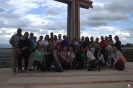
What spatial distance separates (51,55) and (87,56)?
1.74 metres

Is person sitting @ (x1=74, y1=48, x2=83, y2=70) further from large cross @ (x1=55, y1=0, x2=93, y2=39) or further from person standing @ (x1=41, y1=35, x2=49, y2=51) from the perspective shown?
large cross @ (x1=55, y1=0, x2=93, y2=39)

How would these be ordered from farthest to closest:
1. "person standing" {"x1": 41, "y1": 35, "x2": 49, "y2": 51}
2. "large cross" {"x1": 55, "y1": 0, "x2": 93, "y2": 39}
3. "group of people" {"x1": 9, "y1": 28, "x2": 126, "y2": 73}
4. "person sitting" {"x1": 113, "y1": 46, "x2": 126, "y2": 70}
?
"large cross" {"x1": 55, "y1": 0, "x2": 93, "y2": 39} < "person standing" {"x1": 41, "y1": 35, "x2": 49, "y2": 51} < "person sitting" {"x1": 113, "y1": 46, "x2": 126, "y2": 70} < "group of people" {"x1": 9, "y1": 28, "x2": 126, "y2": 73}

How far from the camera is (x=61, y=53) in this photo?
8539 millimetres

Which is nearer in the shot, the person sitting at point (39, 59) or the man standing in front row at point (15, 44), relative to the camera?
the man standing in front row at point (15, 44)

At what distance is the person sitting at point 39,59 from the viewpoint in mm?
7734

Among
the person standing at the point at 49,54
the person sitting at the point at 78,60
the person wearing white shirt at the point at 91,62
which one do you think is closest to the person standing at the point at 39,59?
the person standing at the point at 49,54

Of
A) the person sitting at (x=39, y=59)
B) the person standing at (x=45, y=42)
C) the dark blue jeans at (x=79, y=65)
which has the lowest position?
the dark blue jeans at (x=79, y=65)

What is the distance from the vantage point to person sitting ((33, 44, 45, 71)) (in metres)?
7.73

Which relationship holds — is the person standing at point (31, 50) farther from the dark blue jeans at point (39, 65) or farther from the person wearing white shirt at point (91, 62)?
the person wearing white shirt at point (91, 62)

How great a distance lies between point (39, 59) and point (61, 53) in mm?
A: 1174

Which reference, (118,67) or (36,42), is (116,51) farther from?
(36,42)

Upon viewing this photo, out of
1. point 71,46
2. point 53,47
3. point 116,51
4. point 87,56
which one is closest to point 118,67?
point 116,51

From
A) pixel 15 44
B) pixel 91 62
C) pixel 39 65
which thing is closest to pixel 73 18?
pixel 91 62

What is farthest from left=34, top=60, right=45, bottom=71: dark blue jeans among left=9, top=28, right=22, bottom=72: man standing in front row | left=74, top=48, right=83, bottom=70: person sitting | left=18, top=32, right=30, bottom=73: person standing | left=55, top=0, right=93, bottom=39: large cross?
left=55, top=0, right=93, bottom=39: large cross
